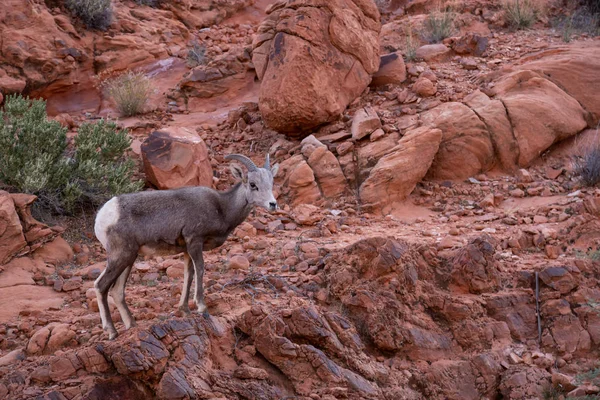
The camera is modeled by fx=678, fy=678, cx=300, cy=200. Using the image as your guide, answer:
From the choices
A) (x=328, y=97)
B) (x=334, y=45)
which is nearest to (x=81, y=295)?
(x=328, y=97)

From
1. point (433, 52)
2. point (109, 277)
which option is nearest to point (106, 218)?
point (109, 277)

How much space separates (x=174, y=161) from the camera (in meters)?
11.3

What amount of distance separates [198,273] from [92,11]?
1082 cm

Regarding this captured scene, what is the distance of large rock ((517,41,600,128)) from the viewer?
12969 millimetres

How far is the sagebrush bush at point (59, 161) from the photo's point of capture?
10.1 m

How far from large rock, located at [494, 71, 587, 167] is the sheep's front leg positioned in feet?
24.0

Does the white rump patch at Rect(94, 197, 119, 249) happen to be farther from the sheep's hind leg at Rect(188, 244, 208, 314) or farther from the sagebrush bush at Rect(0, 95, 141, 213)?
the sagebrush bush at Rect(0, 95, 141, 213)

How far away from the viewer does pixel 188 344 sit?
21.9 ft

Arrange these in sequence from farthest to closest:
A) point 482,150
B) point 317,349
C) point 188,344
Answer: point 482,150
point 317,349
point 188,344

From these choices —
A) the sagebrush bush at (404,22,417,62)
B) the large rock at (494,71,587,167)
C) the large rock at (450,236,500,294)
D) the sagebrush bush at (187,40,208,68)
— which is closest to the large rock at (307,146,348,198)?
the large rock at (494,71,587,167)

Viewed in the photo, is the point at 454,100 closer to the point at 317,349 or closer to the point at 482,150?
the point at 482,150

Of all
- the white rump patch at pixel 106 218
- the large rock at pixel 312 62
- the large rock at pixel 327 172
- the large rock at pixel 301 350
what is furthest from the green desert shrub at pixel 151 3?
the large rock at pixel 301 350

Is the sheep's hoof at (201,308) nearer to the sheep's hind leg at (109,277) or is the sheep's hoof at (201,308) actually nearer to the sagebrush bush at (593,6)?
the sheep's hind leg at (109,277)

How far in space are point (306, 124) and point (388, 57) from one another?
2.60 metres
